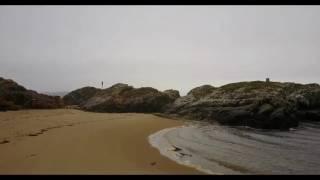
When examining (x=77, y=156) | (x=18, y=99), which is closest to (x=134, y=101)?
(x=18, y=99)

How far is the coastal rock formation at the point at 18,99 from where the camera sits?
2978cm

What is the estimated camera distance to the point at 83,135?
1509 centimetres

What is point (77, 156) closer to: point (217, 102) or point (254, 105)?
point (254, 105)

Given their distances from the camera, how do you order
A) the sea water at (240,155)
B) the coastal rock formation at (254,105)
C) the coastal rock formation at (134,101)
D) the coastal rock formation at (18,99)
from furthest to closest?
the coastal rock formation at (134,101) → the coastal rock formation at (18,99) → the coastal rock formation at (254,105) → the sea water at (240,155)

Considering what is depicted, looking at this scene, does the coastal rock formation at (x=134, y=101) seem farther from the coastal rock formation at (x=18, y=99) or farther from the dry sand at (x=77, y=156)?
the dry sand at (x=77, y=156)

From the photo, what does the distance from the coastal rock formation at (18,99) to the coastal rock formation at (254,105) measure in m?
12.6

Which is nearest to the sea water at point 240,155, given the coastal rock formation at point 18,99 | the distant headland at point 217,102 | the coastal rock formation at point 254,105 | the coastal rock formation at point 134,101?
the coastal rock formation at point 254,105

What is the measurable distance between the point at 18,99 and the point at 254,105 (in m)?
21.8

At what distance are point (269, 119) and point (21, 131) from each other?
58.0 ft

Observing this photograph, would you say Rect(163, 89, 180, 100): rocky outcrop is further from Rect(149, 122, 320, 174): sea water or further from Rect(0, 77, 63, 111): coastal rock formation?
Rect(149, 122, 320, 174): sea water

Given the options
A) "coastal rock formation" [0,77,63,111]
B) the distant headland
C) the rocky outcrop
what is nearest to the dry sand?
the distant headland

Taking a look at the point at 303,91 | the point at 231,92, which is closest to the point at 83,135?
the point at 231,92

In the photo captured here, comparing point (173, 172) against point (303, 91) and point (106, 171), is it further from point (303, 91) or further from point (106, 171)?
point (303, 91)

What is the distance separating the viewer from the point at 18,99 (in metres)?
32.1
